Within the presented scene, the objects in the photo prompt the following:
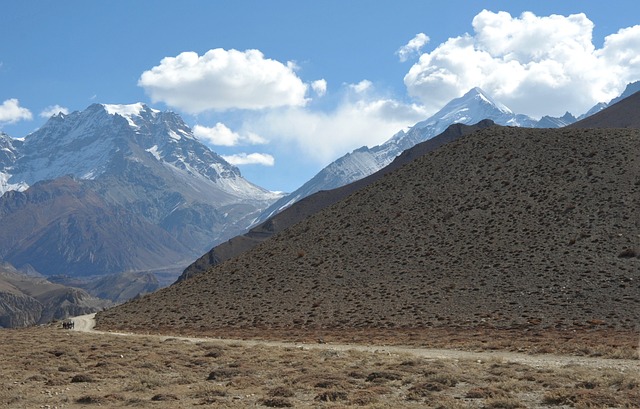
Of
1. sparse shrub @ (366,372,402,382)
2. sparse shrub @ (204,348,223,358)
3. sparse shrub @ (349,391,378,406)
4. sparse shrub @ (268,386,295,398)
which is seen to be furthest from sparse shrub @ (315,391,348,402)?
sparse shrub @ (204,348,223,358)

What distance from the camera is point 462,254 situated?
71750mm

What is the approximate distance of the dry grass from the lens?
73.0ft

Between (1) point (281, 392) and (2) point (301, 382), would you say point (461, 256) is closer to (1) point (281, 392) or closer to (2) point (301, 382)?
(2) point (301, 382)

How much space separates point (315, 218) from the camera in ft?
319

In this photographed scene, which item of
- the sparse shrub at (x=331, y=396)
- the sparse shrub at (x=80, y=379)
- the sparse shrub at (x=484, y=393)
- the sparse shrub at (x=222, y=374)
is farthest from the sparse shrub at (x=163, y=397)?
the sparse shrub at (x=484, y=393)

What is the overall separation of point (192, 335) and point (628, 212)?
4658 centimetres

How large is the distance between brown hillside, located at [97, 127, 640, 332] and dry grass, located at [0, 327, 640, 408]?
23328 millimetres

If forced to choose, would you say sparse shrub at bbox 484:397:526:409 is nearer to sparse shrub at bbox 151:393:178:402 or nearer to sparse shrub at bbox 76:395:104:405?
sparse shrub at bbox 151:393:178:402

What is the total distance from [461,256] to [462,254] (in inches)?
20.2

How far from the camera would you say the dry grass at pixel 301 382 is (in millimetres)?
22250

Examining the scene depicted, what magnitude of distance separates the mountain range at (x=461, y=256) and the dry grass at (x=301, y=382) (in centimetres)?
2187

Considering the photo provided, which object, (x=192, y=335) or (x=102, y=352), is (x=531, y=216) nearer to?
(x=192, y=335)

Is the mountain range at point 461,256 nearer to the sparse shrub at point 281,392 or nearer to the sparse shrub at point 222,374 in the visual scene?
the sparse shrub at point 222,374

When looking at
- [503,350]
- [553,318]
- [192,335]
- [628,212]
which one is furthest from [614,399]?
[628,212]
